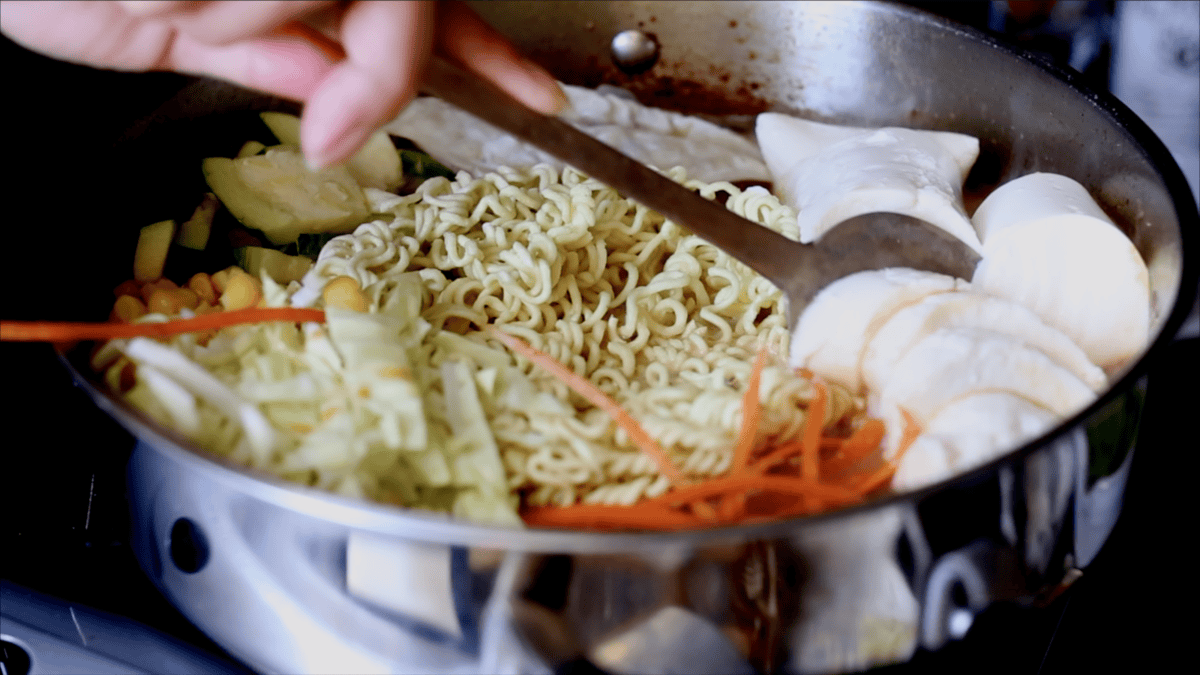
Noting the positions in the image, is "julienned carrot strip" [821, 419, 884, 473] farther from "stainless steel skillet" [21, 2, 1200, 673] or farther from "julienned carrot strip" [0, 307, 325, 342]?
"julienned carrot strip" [0, 307, 325, 342]

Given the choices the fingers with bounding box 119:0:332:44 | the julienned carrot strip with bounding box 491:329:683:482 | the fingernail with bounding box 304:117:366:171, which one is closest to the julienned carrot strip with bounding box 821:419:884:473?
the julienned carrot strip with bounding box 491:329:683:482

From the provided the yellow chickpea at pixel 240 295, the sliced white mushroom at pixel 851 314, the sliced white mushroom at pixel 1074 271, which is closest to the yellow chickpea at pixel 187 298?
the yellow chickpea at pixel 240 295

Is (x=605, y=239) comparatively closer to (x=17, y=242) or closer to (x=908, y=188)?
(x=908, y=188)

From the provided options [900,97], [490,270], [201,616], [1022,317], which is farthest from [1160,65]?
[201,616]

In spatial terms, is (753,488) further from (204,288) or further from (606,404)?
(204,288)

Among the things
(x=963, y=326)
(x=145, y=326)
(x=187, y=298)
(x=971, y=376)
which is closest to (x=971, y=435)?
(x=971, y=376)
